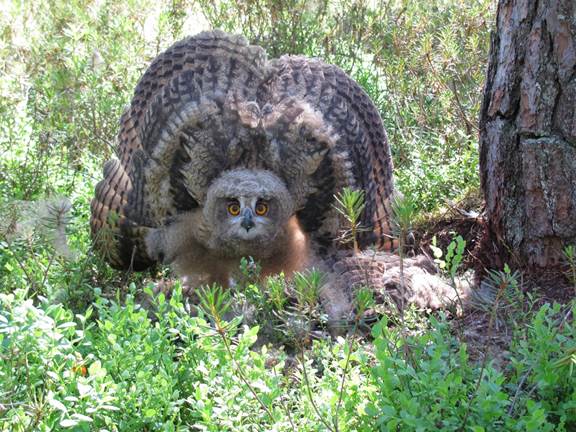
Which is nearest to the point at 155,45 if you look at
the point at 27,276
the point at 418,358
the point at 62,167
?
the point at 62,167

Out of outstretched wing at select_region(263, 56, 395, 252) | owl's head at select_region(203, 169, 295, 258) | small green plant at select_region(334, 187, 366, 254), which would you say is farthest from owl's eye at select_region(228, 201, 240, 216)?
small green plant at select_region(334, 187, 366, 254)

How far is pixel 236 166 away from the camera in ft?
15.1

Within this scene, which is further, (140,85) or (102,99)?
(102,99)

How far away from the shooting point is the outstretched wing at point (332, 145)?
451 cm

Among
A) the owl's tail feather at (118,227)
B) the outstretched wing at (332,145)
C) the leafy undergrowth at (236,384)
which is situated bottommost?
the leafy undergrowth at (236,384)

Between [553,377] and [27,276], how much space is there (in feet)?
8.65

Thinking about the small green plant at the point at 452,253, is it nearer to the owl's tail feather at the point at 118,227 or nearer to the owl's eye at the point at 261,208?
the owl's eye at the point at 261,208

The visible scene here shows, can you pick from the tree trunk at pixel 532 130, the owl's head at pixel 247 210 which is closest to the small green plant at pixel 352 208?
the owl's head at pixel 247 210

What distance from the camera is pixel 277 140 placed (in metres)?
4.52

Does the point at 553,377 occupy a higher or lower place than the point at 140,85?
lower

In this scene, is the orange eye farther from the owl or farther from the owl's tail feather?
the owl's tail feather

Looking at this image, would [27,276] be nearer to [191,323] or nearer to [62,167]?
[191,323]

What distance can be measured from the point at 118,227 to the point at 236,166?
82 centimetres

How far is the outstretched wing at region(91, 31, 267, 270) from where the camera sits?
4496 millimetres
